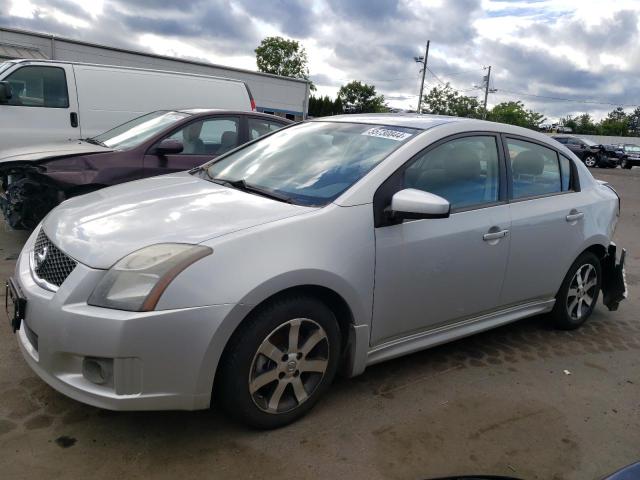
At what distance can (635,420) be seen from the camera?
304cm

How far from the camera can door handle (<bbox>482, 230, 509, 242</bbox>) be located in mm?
3278

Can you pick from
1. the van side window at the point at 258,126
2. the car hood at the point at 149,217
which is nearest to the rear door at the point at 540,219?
the car hood at the point at 149,217

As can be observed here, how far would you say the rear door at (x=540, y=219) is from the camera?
11.7 ft

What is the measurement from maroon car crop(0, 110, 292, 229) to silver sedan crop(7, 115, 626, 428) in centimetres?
189

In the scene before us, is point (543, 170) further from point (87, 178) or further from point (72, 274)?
point (87, 178)

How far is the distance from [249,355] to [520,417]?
158 cm

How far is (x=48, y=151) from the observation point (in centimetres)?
525

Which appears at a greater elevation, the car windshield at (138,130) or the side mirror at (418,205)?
the car windshield at (138,130)

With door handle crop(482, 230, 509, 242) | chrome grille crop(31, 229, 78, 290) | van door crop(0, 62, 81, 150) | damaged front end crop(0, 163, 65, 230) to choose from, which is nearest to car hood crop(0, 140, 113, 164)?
damaged front end crop(0, 163, 65, 230)

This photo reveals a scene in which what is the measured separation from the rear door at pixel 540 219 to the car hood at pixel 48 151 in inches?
152

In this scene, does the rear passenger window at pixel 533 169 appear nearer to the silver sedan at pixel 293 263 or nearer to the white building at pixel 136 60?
the silver sedan at pixel 293 263

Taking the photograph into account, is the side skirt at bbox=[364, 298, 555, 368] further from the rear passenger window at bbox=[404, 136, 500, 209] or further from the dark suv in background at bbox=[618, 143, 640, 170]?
the dark suv in background at bbox=[618, 143, 640, 170]

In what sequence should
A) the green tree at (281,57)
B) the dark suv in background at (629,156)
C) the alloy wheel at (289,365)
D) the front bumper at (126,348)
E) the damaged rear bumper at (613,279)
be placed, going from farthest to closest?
1. the green tree at (281,57)
2. the dark suv in background at (629,156)
3. the damaged rear bumper at (613,279)
4. the alloy wheel at (289,365)
5. the front bumper at (126,348)

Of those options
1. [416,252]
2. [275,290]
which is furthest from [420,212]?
[275,290]
